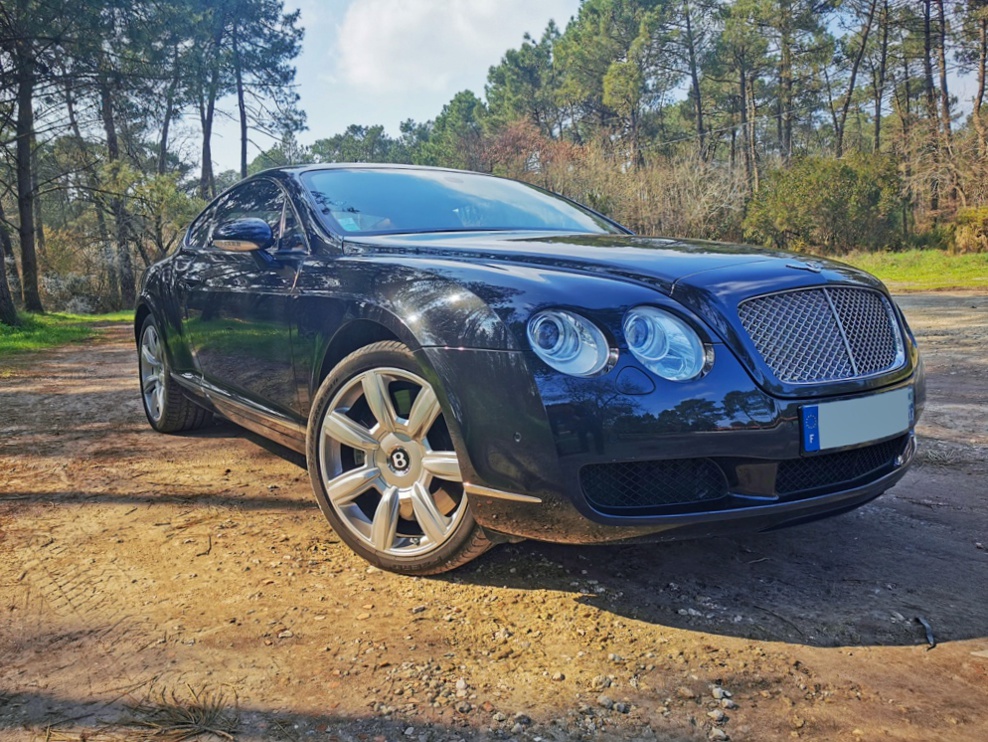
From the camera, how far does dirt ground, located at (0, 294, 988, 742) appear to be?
5.61 feet

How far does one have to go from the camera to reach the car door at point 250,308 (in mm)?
3043

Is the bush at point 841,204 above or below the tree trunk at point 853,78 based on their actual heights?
below

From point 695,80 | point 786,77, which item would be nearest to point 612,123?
point 695,80

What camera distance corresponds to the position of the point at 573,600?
229 cm

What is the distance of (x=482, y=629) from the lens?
2.12 m

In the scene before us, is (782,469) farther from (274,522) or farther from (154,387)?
(154,387)

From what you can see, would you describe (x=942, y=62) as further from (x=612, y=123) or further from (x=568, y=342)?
(x=568, y=342)

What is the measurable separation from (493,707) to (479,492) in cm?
59

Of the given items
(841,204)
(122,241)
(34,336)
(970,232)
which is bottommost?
(34,336)

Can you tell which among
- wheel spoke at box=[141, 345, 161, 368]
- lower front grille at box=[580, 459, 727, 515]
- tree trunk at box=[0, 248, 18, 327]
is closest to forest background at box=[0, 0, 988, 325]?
tree trunk at box=[0, 248, 18, 327]

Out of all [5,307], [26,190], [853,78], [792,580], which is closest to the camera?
[792,580]

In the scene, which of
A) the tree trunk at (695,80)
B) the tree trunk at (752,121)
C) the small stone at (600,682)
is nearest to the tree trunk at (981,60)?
the tree trunk at (752,121)

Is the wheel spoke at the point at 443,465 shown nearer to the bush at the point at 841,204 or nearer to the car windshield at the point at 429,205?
the car windshield at the point at 429,205

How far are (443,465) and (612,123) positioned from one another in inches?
1963
